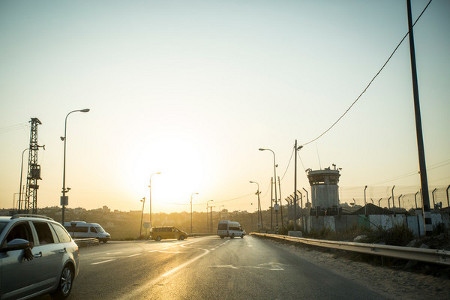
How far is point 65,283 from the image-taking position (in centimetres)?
737

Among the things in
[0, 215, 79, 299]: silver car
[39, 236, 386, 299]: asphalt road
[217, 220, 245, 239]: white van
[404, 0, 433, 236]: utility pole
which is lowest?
[217, 220, 245, 239]: white van

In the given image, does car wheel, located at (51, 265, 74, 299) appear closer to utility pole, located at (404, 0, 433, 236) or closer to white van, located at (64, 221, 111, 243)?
utility pole, located at (404, 0, 433, 236)

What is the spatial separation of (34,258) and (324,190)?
57114 millimetres

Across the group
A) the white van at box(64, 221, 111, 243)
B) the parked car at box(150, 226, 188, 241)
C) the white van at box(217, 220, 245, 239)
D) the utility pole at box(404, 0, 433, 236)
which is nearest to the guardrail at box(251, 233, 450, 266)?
the utility pole at box(404, 0, 433, 236)

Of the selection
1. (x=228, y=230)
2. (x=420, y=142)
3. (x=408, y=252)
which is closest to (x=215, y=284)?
(x=408, y=252)

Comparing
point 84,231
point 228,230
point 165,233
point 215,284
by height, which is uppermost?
point 84,231

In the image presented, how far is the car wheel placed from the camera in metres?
7.09

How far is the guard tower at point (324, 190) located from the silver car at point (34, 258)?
53.5 meters

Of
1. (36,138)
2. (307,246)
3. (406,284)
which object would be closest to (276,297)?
(406,284)

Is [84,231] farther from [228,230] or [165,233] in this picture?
[228,230]

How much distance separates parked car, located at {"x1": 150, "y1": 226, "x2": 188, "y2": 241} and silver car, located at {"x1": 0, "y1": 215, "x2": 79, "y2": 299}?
133 ft

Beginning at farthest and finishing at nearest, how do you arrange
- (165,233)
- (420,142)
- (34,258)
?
(165,233) → (420,142) → (34,258)

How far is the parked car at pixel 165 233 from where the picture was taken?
4767cm

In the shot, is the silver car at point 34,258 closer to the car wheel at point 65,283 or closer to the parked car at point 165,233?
the car wheel at point 65,283
